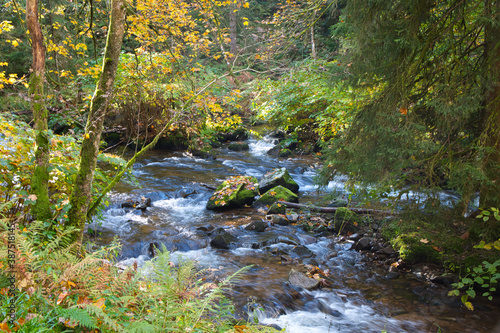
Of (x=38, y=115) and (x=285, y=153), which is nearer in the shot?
(x=38, y=115)

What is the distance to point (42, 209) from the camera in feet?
13.4

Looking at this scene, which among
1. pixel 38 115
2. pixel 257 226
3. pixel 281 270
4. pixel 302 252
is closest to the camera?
pixel 38 115

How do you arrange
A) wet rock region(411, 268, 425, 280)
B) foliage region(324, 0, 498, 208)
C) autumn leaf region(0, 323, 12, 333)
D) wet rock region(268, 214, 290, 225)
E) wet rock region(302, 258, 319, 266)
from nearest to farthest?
1. autumn leaf region(0, 323, 12, 333)
2. foliage region(324, 0, 498, 208)
3. wet rock region(411, 268, 425, 280)
4. wet rock region(302, 258, 319, 266)
5. wet rock region(268, 214, 290, 225)

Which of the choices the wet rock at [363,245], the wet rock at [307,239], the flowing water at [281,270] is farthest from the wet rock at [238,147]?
the wet rock at [363,245]

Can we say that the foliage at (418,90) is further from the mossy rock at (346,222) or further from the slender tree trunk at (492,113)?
the mossy rock at (346,222)

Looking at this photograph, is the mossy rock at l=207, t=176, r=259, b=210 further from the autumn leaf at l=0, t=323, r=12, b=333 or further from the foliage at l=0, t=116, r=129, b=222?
the autumn leaf at l=0, t=323, r=12, b=333

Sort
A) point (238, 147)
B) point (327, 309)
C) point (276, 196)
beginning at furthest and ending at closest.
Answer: point (238, 147) < point (276, 196) < point (327, 309)

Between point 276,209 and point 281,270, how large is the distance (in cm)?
327

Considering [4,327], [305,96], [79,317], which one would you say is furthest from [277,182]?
[4,327]

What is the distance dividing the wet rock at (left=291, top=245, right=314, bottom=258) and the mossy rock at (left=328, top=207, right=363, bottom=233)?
131cm

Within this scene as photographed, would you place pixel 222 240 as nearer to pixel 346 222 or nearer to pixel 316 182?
pixel 316 182

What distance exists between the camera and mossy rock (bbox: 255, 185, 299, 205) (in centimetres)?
1005

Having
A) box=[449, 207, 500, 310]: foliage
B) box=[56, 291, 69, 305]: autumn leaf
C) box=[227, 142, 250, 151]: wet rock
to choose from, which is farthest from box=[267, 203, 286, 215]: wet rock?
box=[227, 142, 250, 151]: wet rock

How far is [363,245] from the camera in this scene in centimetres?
712
